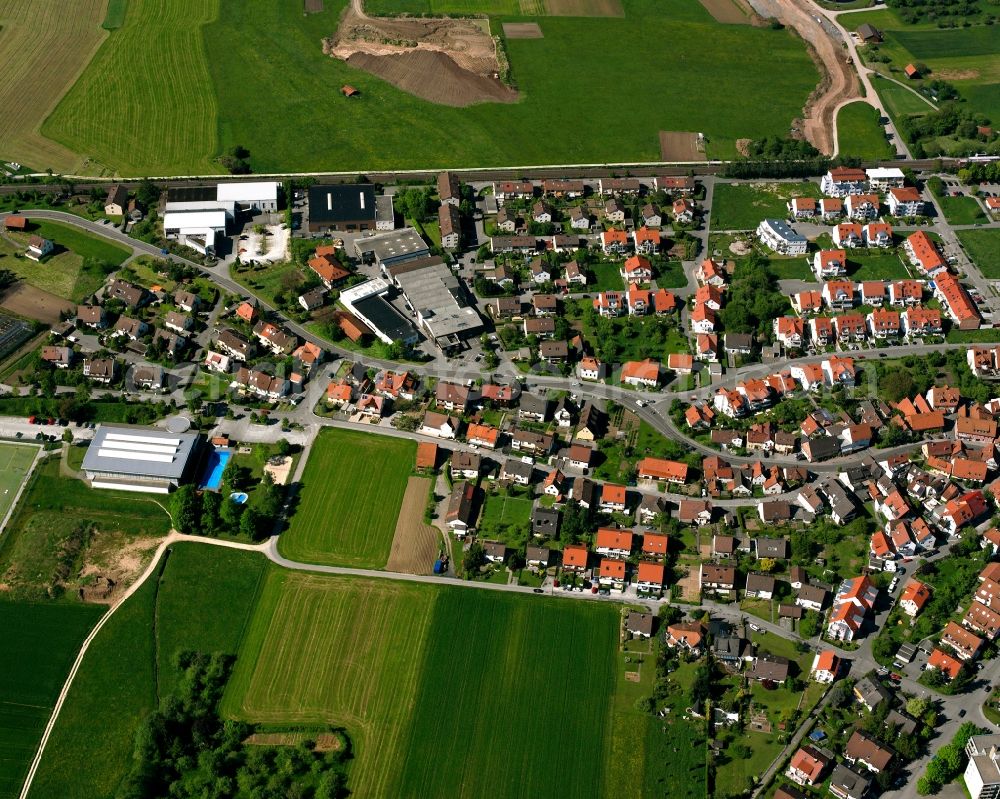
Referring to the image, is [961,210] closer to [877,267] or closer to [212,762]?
[877,267]

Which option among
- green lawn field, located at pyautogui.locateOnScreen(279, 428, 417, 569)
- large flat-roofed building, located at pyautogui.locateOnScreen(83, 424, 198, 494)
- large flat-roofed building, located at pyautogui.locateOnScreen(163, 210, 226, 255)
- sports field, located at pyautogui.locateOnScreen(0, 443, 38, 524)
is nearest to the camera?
green lawn field, located at pyautogui.locateOnScreen(279, 428, 417, 569)

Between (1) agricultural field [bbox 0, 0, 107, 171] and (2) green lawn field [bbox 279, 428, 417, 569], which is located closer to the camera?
(2) green lawn field [bbox 279, 428, 417, 569]

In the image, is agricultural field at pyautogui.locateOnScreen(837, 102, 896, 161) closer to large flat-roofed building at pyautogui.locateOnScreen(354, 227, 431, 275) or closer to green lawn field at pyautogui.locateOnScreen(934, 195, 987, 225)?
green lawn field at pyautogui.locateOnScreen(934, 195, 987, 225)

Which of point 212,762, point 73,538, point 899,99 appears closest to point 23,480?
point 73,538

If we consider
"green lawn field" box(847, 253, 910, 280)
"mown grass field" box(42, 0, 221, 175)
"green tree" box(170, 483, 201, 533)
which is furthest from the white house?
"green tree" box(170, 483, 201, 533)

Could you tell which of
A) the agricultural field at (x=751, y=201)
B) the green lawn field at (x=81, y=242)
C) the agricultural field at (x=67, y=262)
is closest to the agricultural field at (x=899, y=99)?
the agricultural field at (x=751, y=201)

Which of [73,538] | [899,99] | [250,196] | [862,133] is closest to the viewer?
[73,538]

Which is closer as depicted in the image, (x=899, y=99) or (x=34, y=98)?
(x=34, y=98)

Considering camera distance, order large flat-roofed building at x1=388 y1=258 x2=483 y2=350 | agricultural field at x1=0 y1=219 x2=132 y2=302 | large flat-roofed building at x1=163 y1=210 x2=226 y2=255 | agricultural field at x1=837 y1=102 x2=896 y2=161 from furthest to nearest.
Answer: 1. agricultural field at x1=837 y1=102 x2=896 y2=161
2. large flat-roofed building at x1=163 y1=210 x2=226 y2=255
3. agricultural field at x1=0 y1=219 x2=132 y2=302
4. large flat-roofed building at x1=388 y1=258 x2=483 y2=350

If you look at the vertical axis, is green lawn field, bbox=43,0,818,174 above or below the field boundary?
above
